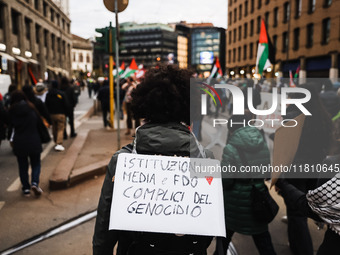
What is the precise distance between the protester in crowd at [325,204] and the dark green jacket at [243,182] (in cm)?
62

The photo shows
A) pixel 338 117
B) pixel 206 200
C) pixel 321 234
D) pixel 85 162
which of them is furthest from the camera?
pixel 85 162

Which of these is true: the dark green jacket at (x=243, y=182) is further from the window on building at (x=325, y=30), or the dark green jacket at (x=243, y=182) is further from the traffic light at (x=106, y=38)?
the window on building at (x=325, y=30)

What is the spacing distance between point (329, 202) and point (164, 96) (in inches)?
43.5

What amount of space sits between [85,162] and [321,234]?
465cm

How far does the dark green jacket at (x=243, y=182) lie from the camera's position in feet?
9.45

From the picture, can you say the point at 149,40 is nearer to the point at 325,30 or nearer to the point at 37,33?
the point at 37,33

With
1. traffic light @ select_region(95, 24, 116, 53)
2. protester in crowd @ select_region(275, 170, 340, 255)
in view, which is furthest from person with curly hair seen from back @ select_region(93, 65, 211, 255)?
traffic light @ select_region(95, 24, 116, 53)

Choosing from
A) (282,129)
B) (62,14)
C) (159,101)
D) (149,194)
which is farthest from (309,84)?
(62,14)

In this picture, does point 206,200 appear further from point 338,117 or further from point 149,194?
point 338,117

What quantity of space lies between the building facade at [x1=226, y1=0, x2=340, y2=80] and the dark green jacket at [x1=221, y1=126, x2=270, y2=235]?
18.0 meters

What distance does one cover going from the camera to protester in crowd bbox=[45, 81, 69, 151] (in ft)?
28.0

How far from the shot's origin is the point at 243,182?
289cm

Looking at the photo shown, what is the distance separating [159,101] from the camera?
184 cm

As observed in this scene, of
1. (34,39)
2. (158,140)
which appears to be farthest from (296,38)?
(158,140)
